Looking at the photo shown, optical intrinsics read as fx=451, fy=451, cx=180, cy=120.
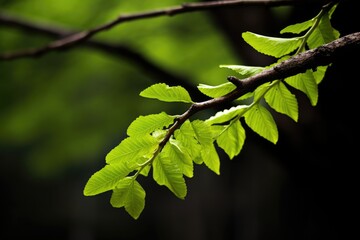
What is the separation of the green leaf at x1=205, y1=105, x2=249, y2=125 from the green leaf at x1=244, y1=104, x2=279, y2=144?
17 mm

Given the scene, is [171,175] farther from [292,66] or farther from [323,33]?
[323,33]

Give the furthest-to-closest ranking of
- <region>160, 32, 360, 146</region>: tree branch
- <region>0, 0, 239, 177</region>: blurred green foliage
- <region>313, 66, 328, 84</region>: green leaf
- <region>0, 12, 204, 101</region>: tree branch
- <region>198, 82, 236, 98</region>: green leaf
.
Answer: <region>0, 0, 239, 177</region>: blurred green foliage < <region>0, 12, 204, 101</region>: tree branch < <region>313, 66, 328, 84</region>: green leaf < <region>198, 82, 236, 98</region>: green leaf < <region>160, 32, 360, 146</region>: tree branch

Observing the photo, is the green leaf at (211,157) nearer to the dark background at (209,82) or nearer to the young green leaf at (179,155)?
the young green leaf at (179,155)

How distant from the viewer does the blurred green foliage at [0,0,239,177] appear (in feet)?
13.2

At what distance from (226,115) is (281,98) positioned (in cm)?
11

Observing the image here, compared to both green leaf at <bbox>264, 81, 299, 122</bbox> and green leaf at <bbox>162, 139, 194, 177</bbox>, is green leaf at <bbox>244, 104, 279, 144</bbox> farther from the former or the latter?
green leaf at <bbox>162, 139, 194, 177</bbox>

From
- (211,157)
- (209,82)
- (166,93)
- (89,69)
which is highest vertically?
(89,69)

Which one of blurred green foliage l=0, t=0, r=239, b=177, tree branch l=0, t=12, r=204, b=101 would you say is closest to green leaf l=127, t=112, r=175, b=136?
tree branch l=0, t=12, r=204, b=101

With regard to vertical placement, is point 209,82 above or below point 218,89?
above

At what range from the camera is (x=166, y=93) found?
644 millimetres

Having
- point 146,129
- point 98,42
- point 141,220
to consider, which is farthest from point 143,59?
point 141,220

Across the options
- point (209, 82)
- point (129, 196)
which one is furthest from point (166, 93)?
point (209, 82)

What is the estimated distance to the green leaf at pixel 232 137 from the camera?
737mm

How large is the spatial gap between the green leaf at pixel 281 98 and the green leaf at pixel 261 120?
0.02 metres
